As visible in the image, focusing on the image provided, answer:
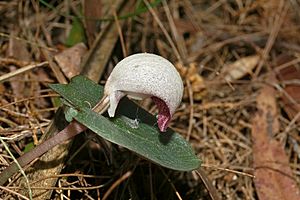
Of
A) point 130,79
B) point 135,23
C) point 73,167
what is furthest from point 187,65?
point 130,79

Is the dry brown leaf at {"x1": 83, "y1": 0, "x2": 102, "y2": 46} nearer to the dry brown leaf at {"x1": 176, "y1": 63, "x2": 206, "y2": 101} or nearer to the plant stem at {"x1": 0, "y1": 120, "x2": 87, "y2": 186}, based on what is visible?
the dry brown leaf at {"x1": 176, "y1": 63, "x2": 206, "y2": 101}

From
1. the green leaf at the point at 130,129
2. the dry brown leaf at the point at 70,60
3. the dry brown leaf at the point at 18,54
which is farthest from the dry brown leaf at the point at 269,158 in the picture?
the dry brown leaf at the point at 18,54

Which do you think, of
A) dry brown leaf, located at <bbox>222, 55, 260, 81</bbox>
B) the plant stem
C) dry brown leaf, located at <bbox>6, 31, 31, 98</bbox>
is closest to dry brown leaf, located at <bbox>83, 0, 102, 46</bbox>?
dry brown leaf, located at <bbox>6, 31, 31, 98</bbox>

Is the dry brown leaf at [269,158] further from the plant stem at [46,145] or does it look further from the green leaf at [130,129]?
the plant stem at [46,145]

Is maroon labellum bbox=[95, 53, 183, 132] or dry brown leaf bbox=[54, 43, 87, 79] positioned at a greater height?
maroon labellum bbox=[95, 53, 183, 132]

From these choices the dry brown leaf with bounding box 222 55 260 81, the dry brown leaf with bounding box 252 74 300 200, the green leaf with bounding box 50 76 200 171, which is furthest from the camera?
the dry brown leaf with bounding box 222 55 260 81

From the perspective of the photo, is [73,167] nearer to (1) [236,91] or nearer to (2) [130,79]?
(2) [130,79]
